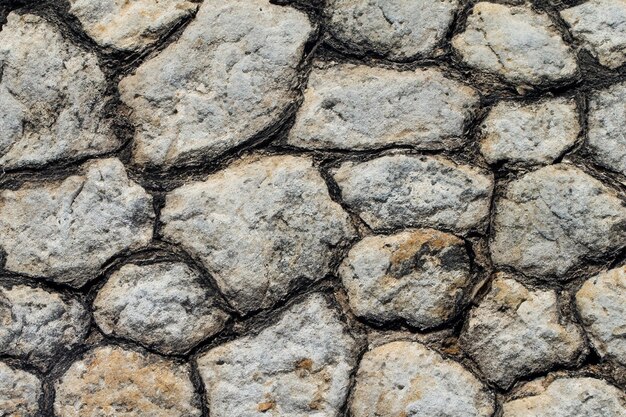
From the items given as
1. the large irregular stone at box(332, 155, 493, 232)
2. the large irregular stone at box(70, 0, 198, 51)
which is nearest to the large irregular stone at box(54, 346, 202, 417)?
the large irregular stone at box(332, 155, 493, 232)

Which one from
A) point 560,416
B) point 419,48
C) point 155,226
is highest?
point 419,48

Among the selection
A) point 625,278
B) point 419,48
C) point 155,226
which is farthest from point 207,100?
point 625,278

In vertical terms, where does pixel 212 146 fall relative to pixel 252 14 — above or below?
below

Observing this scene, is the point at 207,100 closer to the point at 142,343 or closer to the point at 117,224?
the point at 117,224

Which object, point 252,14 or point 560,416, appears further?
point 252,14

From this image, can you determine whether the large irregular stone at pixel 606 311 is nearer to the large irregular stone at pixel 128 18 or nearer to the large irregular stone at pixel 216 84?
the large irregular stone at pixel 216 84

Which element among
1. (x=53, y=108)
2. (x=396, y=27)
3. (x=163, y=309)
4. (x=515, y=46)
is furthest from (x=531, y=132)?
(x=53, y=108)
